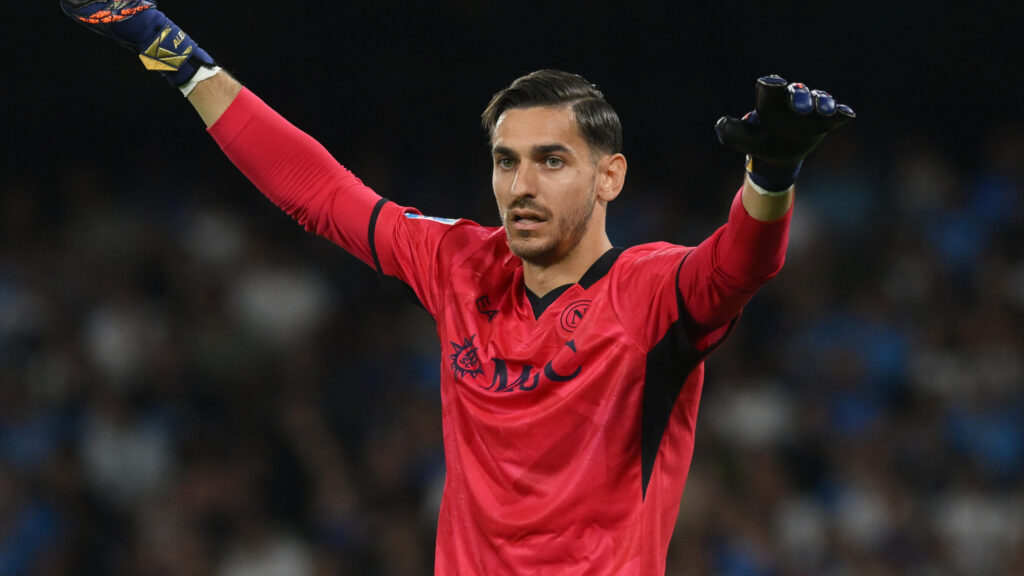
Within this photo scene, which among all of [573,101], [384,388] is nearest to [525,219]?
[573,101]

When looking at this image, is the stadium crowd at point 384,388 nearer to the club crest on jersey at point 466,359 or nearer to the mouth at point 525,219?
the club crest on jersey at point 466,359

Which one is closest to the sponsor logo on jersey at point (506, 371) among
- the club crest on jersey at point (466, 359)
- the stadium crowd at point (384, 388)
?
the club crest on jersey at point (466, 359)

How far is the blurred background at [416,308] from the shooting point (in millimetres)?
6574

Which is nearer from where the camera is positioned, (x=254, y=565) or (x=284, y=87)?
(x=254, y=565)

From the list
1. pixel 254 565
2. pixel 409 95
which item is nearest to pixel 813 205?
pixel 409 95

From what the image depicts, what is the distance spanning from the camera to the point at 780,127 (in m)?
2.30

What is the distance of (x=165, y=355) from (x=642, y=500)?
16.9 feet

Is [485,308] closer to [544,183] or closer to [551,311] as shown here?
[551,311]

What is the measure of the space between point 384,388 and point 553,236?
4448 millimetres

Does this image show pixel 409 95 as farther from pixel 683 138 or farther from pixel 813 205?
pixel 813 205

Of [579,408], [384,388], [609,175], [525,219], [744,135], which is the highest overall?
[744,135]

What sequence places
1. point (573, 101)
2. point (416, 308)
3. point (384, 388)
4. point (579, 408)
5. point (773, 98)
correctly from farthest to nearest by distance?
point (416, 308) → point (384, 388) → point (573, 101) → point (579, 408) → point (773, 98)

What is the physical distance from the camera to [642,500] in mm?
2781

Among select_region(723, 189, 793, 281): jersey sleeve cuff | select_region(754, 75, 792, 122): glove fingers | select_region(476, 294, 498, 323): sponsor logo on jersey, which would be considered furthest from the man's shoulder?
select_region(754, 75, 792, 122): glove fingers
